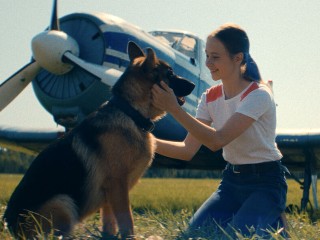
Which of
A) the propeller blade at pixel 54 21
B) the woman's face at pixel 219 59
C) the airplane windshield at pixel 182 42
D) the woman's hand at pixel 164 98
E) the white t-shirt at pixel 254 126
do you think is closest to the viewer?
the woman's hand at pixel 164 98

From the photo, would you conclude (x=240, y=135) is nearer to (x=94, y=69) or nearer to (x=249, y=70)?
(x=249, y=70)

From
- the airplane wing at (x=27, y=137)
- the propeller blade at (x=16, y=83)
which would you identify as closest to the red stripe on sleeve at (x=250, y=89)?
the propeller blade at (x=16, y=83)

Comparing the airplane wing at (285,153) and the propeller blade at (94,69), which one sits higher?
the propeller blade at (94,69)

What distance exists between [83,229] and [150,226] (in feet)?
1.66

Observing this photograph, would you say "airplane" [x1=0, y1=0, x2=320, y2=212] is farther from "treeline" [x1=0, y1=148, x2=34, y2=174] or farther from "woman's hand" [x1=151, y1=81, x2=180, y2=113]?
"treeline" [x1=0, y1=148, x2=34, y2=174]

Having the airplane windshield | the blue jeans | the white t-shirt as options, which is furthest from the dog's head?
the airplane windshield

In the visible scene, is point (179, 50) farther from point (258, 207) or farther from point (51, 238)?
point (51, 238)

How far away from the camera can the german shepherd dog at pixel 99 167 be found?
11.7 feet

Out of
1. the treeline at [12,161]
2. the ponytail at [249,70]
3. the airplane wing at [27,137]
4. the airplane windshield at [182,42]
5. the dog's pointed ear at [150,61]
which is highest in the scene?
the dog's pointed ear at [150,61]

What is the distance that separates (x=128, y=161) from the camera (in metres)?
3.75

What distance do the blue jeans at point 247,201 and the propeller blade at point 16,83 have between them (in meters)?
5.11

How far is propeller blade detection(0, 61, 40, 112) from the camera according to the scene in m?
8.76

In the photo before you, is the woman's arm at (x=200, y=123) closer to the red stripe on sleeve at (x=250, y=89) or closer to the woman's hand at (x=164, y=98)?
the woman's hand at (x=164, y=98)

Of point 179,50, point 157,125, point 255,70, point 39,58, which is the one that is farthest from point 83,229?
point 179,50
